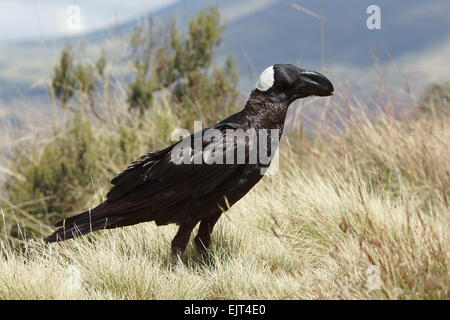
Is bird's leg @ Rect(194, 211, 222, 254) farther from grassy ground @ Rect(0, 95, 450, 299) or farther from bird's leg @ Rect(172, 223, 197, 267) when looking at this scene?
bird's leg @ Rect(172, 223, 197, 267)

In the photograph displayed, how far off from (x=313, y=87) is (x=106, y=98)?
5.99 metres

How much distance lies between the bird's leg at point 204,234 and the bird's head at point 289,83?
2.92ft

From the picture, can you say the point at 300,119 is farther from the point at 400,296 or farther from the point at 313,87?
the point at 400,296

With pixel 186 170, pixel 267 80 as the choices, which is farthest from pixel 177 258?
pixel 267 80

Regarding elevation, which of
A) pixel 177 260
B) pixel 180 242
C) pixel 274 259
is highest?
pixel 180 242

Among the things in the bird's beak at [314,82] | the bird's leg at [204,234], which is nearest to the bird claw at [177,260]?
the bird's leg at [204,234]

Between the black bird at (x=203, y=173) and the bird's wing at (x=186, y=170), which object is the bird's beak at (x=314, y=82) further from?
the bird's wing at (x=186, y=170)

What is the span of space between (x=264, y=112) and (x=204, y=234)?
92 cm


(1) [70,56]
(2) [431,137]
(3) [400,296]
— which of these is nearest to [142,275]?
(3) [400,296]

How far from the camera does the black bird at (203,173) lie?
10.5ft

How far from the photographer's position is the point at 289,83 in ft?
10.7

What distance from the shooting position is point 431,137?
251 inches

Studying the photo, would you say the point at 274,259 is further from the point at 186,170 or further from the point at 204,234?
the point at 186,170

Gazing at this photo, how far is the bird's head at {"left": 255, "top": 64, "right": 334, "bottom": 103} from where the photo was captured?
128 inches
